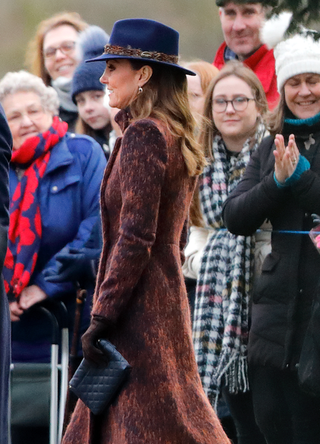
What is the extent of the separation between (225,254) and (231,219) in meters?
0.35

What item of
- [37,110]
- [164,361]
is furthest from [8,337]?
[37,110]

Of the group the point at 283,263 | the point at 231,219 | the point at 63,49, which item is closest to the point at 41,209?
the point at 231,219

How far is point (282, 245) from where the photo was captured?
17.0ft

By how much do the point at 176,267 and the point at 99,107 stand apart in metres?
2.74

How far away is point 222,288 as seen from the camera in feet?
18.5

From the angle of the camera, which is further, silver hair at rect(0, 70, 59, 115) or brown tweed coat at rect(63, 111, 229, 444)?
silver hair at rect(0, 70, 59, 115)

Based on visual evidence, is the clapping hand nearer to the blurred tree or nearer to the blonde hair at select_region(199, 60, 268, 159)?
the blurred tree

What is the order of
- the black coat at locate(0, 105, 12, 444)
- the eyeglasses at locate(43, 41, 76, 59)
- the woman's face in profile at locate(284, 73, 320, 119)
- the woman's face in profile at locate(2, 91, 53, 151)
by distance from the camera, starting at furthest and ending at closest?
the eyeglasses at locate(43, 41, 76, 59)
the woman's face in profile at locate(2, 91, 53, 151)
the woman's face in profile at locate(284, 73, 320, 119)
the black coat at locate(0, 105, 12, 444)

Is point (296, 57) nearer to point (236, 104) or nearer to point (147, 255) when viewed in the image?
point (236, 104)

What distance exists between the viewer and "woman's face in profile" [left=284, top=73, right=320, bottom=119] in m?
5.32

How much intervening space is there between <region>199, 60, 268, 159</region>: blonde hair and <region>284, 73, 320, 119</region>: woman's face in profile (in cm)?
47

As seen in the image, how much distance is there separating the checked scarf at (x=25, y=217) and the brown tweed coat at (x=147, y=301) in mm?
1673

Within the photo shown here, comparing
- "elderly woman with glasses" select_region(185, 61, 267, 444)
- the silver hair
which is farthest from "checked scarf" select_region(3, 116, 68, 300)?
"elderly woman with glasses" select_region(185, 61, 267, 444)

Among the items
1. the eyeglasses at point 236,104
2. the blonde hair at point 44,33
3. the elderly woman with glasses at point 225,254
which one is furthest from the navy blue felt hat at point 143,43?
the blonde hair at point 44,33
